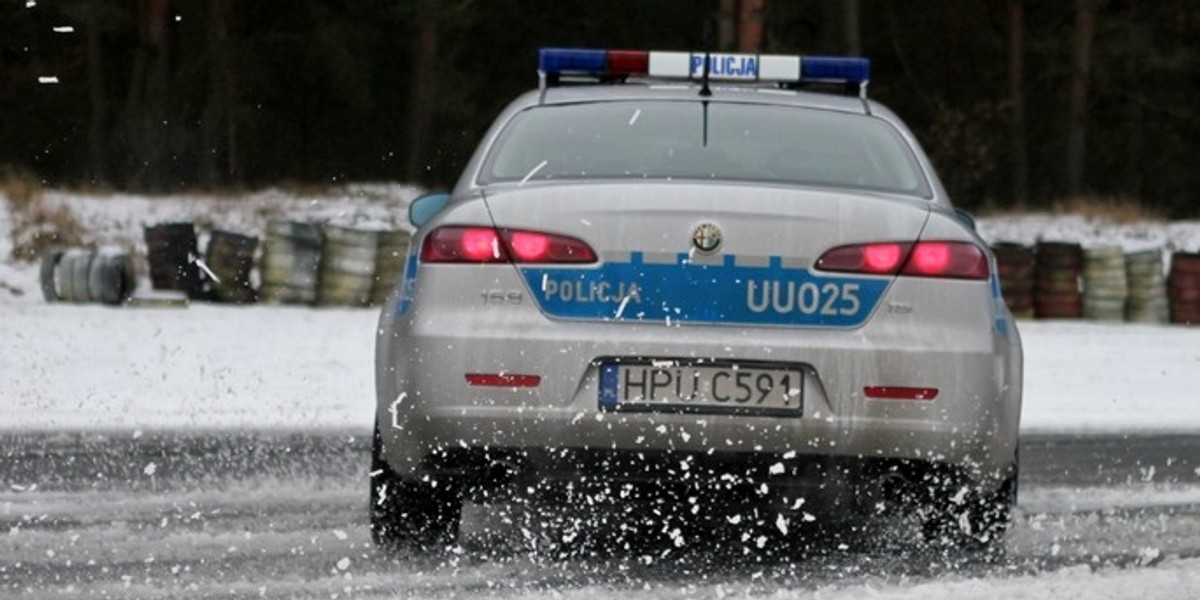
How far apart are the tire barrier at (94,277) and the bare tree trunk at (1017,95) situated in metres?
35.8

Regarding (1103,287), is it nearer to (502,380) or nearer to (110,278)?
(110,278)

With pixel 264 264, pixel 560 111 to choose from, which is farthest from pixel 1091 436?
pixel 264 264

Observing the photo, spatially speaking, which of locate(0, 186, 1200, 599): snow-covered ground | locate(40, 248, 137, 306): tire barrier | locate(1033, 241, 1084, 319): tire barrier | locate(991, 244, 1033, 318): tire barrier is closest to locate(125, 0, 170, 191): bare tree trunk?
locate(0, 186, 1200, 599): snow-covered ground

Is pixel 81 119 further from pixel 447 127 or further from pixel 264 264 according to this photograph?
pixel 264 264

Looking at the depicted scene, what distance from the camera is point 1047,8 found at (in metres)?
54.6

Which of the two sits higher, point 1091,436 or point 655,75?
point 655,75

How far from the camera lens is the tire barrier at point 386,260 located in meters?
21.2

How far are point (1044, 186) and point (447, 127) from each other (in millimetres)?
14488

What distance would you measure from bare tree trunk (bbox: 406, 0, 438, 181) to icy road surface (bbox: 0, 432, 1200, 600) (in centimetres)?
3983

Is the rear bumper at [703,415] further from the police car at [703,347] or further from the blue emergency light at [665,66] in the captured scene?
the blue emergency light at [665,66]

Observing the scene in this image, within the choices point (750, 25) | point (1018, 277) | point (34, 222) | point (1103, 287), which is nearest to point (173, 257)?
point (34, 222)

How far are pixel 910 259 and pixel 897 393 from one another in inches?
14.7

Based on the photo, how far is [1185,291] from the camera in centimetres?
2253

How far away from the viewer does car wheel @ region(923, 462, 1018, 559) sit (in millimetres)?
6934
